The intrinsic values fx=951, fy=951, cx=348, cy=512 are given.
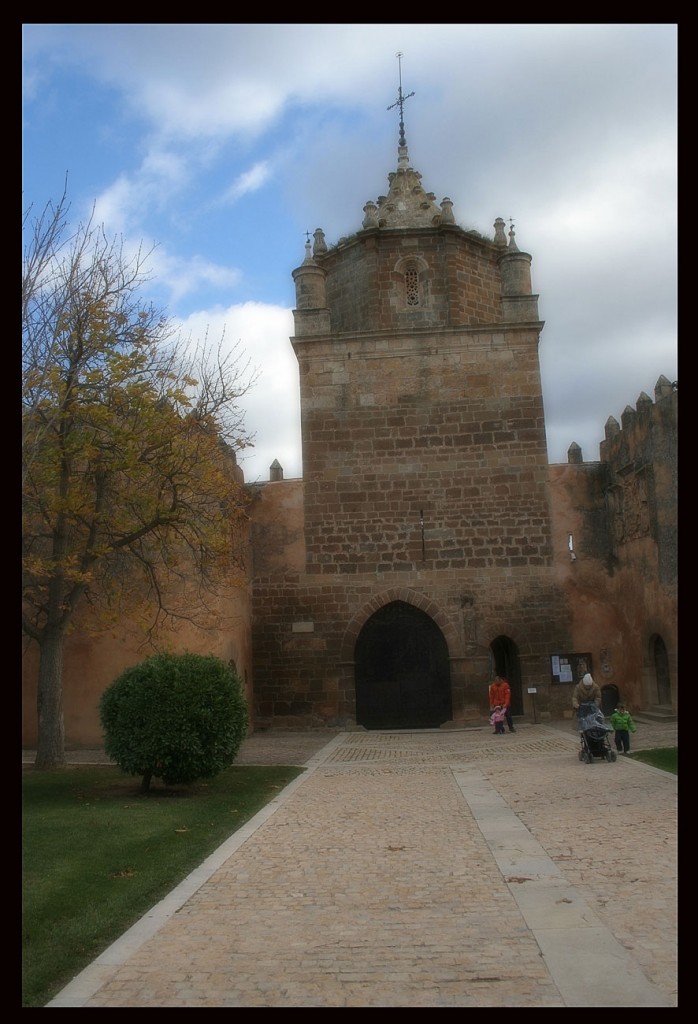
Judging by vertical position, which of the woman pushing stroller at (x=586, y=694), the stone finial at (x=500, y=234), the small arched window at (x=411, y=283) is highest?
the stone finial at (x=500, y=234)

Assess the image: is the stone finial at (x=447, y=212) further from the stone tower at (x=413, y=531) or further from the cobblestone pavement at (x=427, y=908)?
the cobblestone pavement at (x=427, y=908)

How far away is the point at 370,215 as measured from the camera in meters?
23.4

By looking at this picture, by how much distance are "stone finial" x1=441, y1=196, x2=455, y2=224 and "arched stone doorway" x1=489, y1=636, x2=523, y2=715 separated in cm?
1009

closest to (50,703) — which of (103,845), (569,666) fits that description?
(103,845)

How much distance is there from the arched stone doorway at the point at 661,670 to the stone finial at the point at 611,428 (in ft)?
16.3

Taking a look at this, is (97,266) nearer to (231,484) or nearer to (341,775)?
(231,484)

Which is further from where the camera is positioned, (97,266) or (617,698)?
(617,698)

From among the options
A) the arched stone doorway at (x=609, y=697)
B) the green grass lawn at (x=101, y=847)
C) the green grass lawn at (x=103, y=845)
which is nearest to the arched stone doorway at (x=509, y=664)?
the arched stone doorway at (x=609, y=697)

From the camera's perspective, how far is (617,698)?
20953 mm

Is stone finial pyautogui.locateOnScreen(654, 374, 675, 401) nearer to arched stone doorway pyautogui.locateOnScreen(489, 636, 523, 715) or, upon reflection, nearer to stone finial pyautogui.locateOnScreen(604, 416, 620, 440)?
stone finial pyautogui.locateOnScreen(604, 416, 620, 440)

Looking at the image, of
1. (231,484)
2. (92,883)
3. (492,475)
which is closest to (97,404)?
(231,484)

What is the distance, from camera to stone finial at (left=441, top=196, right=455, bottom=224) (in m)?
23.1

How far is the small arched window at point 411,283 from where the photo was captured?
23.1m
